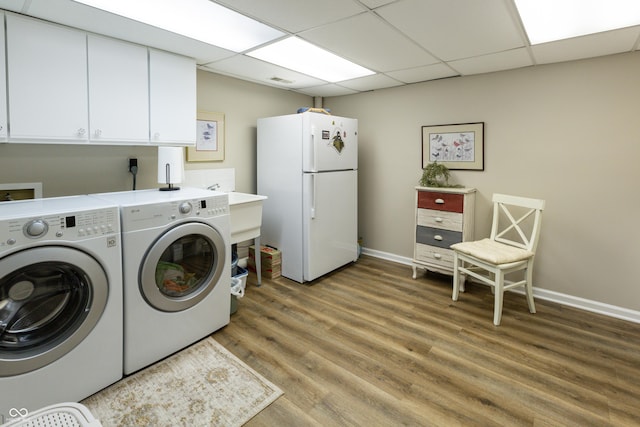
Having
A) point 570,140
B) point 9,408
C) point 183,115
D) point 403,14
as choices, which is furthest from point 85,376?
point 570,140

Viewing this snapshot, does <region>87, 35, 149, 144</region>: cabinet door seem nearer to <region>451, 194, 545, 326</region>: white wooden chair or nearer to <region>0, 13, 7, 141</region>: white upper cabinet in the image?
<region>0, 13, 7, 141</region>: white upper cabinet

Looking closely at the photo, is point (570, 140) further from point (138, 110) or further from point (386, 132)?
point (138, 110)

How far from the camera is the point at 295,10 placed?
76.9 inches

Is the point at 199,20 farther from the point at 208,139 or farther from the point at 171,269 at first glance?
the point at 171,269

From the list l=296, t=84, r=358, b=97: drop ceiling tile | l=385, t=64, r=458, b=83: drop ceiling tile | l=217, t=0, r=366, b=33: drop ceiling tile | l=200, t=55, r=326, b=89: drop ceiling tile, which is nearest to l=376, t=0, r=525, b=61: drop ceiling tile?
l=217, t=0, r=366, b=33: drop ceiling tile

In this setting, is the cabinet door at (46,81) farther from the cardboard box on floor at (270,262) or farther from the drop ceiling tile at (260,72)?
the cardboard box on floor at (270,262)

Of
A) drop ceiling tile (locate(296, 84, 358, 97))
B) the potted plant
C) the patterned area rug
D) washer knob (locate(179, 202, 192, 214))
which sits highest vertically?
drop ceiling tile (locate(296, 84, 358, 97))

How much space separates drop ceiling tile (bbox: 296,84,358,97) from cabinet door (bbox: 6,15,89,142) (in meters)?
2.38

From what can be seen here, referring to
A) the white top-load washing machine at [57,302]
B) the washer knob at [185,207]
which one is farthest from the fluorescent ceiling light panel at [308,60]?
the white top-load washing machine at [57,302]

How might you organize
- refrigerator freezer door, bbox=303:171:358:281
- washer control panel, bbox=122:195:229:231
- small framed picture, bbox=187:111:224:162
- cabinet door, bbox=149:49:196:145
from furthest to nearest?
refrigerator freezer door, bbox=303:171:358:281 → small framed picture, bbox=187:111:224:162 → cabinet door, bbox=149:49:196:145 → washer control panel, bbox=122:195:229:231

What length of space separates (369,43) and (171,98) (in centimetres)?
158

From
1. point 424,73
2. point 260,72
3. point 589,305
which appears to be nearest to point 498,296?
point 589,305

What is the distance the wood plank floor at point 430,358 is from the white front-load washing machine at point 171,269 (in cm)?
31

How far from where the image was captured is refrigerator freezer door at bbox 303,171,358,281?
333 cm
